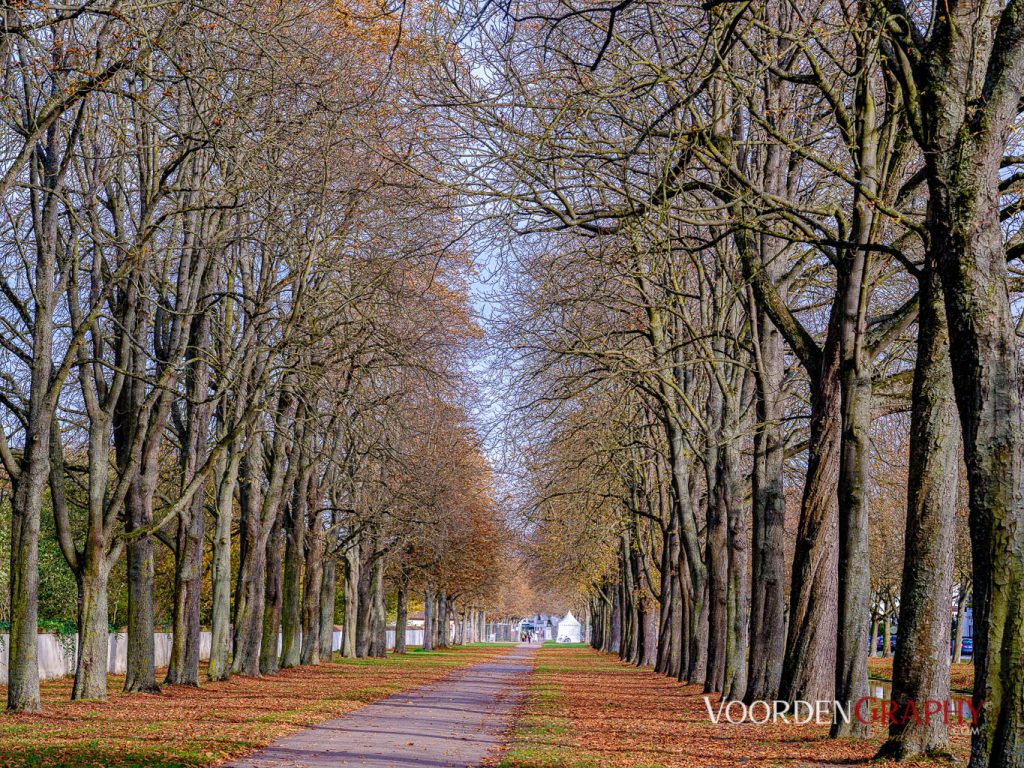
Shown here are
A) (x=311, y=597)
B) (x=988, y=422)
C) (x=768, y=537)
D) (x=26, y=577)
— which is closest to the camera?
(x=988, y=422)

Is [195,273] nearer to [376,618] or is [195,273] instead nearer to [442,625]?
[376,618]

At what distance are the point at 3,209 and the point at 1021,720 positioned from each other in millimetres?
16784

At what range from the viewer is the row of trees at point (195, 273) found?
14.8m

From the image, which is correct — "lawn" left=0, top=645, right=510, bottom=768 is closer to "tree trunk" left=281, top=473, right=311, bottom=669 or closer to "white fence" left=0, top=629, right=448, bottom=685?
"white fence" left=0, top=629, right=448, bottom=685

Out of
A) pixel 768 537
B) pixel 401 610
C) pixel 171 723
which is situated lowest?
pixel 401 610

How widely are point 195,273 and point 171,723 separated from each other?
8888mm

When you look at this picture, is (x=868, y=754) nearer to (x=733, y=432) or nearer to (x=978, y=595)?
(x=978, y=595)

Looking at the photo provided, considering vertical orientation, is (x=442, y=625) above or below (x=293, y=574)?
below

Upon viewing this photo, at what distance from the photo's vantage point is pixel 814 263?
70.0 ft

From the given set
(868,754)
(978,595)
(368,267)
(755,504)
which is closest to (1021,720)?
(978,595)

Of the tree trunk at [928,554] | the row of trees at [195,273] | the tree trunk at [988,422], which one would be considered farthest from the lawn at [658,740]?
the row of trees at [195,273]

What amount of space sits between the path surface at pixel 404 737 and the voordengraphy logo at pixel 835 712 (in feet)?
11.9

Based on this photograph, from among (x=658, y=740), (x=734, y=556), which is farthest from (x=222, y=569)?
(x=658, y=740)

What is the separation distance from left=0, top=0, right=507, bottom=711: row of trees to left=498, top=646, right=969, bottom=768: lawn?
598 cm
